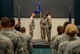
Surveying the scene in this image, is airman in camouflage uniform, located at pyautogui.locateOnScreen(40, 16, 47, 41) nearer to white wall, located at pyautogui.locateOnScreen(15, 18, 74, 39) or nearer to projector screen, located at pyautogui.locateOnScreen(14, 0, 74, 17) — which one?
white wall, located at pyautogui.locateOnScreen(15, 18, 74, 39)

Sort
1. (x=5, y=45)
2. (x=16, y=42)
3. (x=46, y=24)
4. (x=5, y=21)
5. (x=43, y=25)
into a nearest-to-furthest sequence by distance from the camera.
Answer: (x=5, y=45) → (x=5, y=21) → (x=16, y=42) → (x=46, y=24) → (x=43, y=25)

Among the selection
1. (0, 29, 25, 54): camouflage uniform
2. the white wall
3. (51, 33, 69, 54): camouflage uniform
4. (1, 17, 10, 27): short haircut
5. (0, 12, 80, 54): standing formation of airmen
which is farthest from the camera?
the white wall

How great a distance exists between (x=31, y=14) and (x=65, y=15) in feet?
6.03

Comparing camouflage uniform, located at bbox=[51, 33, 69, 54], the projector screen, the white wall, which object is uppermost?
the projector screen

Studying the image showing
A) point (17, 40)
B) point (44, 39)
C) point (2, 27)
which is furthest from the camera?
point (44, 39)

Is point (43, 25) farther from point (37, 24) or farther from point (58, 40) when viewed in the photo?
point (58, 40)

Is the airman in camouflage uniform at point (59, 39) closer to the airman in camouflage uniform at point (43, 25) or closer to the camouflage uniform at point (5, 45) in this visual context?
the camouflage uniform at point (5, 45)

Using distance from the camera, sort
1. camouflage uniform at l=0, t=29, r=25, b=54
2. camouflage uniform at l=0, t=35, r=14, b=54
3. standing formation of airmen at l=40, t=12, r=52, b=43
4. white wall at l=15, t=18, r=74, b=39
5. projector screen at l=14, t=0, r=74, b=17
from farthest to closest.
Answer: projector screen at l=14, t=0, r=74, b=17 < white wall at l=15, t=18, r=74, b=39 < standing formation of airmen at l=40, t=12, r=52, b=43 < camouflage uniform at l=0, t=29, r=25, b=54 < camouflage uniform at l=0, t=35, r=14, b=54

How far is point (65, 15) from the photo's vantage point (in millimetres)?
15930

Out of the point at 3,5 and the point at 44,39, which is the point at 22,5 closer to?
the point at 3,5

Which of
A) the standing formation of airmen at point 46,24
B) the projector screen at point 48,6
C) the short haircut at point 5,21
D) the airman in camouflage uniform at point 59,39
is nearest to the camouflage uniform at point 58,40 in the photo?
the airman in camouflage uniform at point 59,39

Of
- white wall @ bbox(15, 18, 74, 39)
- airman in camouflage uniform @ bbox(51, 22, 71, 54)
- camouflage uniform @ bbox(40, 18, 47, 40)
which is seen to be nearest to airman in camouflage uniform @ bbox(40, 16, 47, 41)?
camouflage uniform @ bbox(40, 18, 47, 40)

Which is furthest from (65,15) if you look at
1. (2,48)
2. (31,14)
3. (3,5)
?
(2,48)

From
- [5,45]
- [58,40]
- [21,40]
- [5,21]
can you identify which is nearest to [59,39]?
[58,40]
